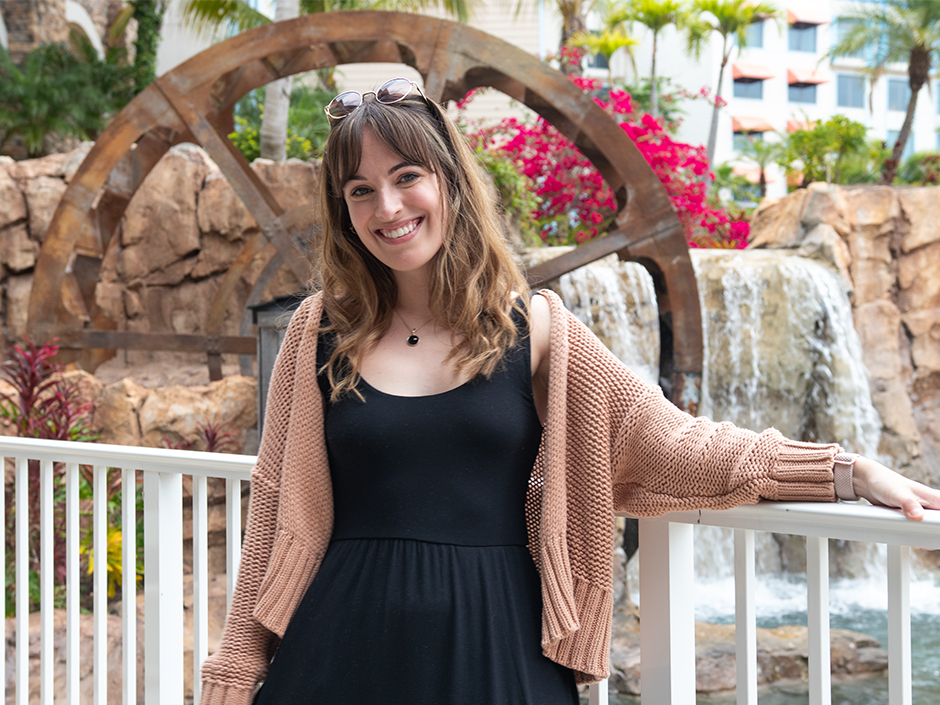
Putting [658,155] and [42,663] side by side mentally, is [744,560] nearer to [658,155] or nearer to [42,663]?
[42,663]

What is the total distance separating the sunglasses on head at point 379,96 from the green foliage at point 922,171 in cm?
1117

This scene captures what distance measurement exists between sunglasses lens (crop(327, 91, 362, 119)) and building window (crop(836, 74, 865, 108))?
30.2 meters

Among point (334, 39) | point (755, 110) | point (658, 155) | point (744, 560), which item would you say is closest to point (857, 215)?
point (658, 155)

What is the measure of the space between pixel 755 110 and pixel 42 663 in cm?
2563

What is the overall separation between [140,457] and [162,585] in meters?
0.27

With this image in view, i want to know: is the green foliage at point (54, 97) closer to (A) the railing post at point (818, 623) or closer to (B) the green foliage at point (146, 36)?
(B) the green foliage at point (146, 36)

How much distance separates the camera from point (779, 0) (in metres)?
24.4

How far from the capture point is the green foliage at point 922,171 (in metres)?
10.9

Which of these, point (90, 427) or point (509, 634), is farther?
point (90, 427)

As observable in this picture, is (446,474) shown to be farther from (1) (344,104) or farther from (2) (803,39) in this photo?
(2) (803,39)

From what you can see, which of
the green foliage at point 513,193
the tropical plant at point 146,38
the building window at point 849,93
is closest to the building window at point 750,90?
the building window at point 849,93

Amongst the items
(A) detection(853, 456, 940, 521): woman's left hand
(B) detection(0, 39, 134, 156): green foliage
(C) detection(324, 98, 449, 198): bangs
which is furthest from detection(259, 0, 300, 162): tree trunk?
(A) detection(853, 456, 940, 521): woman's left hand

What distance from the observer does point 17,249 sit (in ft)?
22.4

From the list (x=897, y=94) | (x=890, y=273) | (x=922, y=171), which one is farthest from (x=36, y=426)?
(x=897, y=94)
